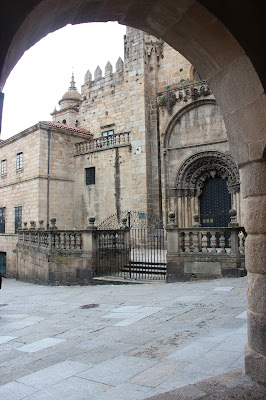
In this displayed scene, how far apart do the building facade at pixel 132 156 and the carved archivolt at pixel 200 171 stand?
0.17ft

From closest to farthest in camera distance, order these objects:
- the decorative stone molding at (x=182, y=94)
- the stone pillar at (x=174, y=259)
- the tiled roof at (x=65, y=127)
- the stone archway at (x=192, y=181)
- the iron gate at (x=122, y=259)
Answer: the stone pillar at (x=174, y=259) < the iron gate at (x=122, y=259) < the decorative stone molding at (x=182, y=94) < the stone archway at (x=192, y=181) < the tiled roof at (x=65, y=127)

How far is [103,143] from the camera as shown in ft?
73.1

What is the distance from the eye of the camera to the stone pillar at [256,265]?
3.02 meters

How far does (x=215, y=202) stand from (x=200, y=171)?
5.95 ft

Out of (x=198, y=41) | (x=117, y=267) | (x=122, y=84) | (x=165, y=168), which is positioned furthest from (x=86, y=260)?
(x=122, y=84)

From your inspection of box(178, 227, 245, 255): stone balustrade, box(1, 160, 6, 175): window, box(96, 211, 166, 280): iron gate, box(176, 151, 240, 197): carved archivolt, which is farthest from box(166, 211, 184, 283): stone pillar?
box(1, 160, 6, 175): window

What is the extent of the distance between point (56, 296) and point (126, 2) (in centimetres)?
923

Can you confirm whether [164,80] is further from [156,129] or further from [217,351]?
[217,351]

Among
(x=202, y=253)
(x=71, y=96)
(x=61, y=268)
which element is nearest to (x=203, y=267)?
(x=202, y=253)

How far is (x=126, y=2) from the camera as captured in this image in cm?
272

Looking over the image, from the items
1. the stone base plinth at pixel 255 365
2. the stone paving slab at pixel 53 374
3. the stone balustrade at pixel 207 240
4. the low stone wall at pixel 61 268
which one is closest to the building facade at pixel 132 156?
the low stone wall at pixel 61 268

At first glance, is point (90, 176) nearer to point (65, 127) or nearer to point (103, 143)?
point (103, 143)

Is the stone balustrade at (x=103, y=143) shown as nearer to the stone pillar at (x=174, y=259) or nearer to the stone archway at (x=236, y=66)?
the stone pillar at (x=174, y=259)

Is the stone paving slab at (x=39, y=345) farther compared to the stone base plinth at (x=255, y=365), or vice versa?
the stone paving slab at (x=39, y=345)
